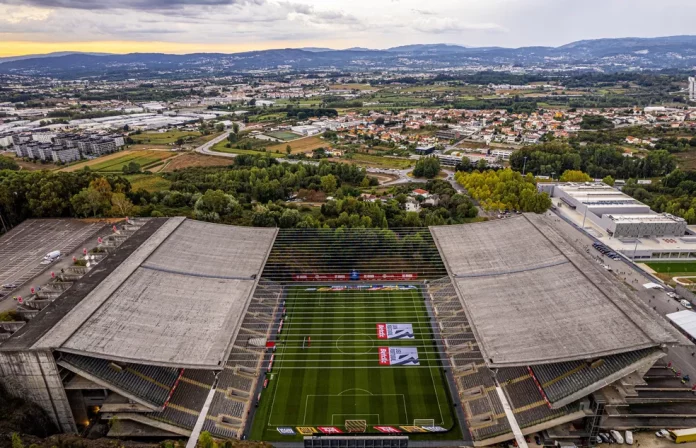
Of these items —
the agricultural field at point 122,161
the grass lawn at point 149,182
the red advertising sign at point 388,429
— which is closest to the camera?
the red advertising sign at point 388,429

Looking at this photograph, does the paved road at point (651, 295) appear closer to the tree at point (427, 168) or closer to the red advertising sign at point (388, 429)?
the red advertising sign at point (388, 429)

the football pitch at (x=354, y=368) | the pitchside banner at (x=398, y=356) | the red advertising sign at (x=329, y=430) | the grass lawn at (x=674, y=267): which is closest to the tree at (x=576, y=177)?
the grass lawn at (x=674, y=267)

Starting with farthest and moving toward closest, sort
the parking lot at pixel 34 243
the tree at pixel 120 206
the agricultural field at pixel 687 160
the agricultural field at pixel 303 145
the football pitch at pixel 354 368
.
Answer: the agricultural field at pixel 303 145 → the agricultural field at pixel 687 160 → the tree at pixel 120 206 → the parking lot at pixel 34 243 → the football pitch at pixel 354 368

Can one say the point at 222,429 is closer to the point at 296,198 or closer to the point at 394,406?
the point at 394,406

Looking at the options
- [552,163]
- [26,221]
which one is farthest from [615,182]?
[26,221]

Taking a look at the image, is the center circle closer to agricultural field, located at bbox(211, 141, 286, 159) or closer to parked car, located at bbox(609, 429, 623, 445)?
parked car, located at bbox(609, 429, 623, 445)
